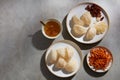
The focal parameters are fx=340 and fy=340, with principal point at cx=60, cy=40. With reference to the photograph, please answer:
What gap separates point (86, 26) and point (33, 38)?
0.64ft

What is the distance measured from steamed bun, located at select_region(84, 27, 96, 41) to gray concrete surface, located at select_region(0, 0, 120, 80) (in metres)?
0.03

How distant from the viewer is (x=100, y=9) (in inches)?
48.4

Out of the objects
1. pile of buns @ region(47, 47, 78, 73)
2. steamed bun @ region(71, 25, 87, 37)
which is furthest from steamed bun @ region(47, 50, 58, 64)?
steamed bun @ region(71, 25, 87, 37)

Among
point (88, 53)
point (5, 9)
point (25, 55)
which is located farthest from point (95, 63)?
point (5, 9)

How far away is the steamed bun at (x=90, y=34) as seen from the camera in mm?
1196

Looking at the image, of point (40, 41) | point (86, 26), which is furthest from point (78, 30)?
point (40, 41)

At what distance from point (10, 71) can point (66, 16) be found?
0.92 feet

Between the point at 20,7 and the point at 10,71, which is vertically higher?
the point at 20,7

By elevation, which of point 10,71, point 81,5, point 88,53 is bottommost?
point 10,71

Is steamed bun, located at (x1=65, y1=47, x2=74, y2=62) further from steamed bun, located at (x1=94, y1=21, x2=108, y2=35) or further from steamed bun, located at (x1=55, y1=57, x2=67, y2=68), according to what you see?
steamed bun, located at (x1=94, y1=21, x2=108, y2=35)

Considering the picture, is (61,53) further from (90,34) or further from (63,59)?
(90,34)

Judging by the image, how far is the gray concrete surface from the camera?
1.20m

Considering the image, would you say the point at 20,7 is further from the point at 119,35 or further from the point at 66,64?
the point at 119,35

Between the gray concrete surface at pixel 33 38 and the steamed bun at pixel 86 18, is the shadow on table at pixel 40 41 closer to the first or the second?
the gray concrete surface at pixel 33 38
